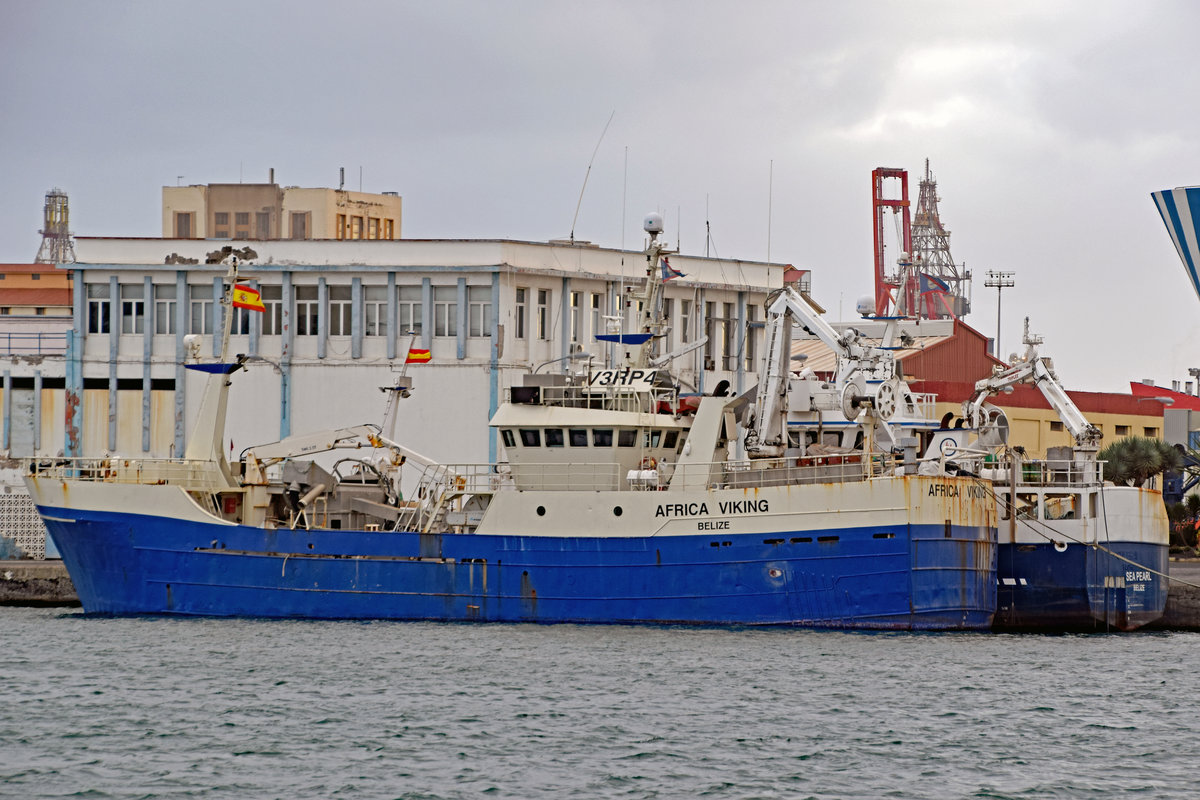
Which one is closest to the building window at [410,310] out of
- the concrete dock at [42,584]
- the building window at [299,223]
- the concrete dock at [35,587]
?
the building window at [299,223]

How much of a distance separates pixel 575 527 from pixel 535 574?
1.20 metres

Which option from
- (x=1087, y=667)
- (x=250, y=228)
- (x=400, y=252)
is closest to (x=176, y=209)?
(x=250, y=228)

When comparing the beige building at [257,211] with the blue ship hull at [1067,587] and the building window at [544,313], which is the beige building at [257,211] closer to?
the building window at [544,313]

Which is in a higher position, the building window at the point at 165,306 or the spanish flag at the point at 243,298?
the building window at the point at 165,306

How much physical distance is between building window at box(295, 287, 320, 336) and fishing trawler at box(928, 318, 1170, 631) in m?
19.3

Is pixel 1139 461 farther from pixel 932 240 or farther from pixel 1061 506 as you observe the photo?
pixel 932 240

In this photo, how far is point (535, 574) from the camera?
34.2 metres

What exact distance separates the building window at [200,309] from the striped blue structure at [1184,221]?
25.5 metres

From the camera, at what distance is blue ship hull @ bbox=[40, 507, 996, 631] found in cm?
3247

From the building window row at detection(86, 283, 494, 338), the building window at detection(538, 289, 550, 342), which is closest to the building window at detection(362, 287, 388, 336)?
the building window row at detection(86, 283, 494, 338)

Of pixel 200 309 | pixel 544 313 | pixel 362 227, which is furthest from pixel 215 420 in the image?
pixel 362 227

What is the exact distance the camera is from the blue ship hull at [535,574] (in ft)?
107

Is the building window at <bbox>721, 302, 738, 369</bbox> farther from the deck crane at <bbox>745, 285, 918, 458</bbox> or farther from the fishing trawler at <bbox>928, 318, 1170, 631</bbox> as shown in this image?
the fishing trawler at <bbox>928, 318, 1170, 631</bbox>

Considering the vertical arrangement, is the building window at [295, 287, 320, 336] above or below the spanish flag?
above
